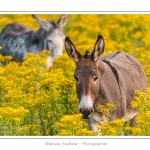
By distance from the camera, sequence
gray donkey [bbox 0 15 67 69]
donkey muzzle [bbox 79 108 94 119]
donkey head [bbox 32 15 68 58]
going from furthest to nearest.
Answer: gray donkey [bbox 0 15 67 69]
donkey head [bbox 32 15 68 58]
donkey muzzle [bbox 79 108 94 119]

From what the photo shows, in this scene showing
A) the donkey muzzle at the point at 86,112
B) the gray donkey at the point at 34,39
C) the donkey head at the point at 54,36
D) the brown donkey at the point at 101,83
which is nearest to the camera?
the donkey muzzle at the point at 86,112

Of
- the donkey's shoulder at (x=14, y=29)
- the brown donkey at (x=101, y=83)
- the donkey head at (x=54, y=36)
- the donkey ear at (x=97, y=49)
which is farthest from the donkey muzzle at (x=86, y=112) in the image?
the donkey's shoulder at (x=14, y=29)

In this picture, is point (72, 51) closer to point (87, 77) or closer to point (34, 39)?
point (87, 77)

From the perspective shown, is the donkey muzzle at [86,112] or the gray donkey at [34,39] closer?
the donkey muzzle at [86,112]

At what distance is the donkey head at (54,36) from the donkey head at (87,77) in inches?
207

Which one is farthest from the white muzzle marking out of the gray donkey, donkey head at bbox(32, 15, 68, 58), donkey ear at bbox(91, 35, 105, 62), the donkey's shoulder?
the donkey's shoulder

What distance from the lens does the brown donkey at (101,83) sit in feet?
31.9

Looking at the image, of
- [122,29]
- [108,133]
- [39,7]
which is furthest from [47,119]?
[122,29]

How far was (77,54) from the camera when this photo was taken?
10141 mm

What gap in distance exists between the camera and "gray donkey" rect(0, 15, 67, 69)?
1565 centimetres

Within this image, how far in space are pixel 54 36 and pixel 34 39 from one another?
3.53 ft

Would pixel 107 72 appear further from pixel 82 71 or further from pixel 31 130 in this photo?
pixel 31 130

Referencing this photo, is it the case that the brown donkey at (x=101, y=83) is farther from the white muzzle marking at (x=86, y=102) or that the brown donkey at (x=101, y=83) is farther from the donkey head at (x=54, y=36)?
the donkey head at (x=54, y=36)

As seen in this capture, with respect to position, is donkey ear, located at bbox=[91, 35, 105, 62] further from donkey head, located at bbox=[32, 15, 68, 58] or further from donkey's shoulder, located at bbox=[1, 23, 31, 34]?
donkey's shoulder, located at bbox=[1, 23, 31, 34]
